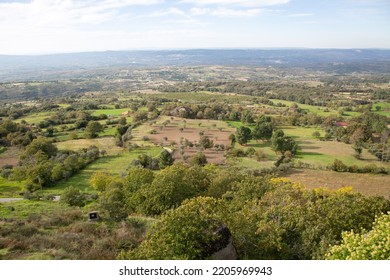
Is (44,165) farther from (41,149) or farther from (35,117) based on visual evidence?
(35,117)

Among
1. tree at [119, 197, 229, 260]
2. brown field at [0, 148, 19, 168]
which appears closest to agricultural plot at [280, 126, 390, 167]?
tree at [119, 197, 229, 260]

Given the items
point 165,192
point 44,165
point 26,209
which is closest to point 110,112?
point 44,165

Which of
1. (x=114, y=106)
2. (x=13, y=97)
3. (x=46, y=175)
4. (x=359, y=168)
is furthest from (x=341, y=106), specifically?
(x=13, y=97)

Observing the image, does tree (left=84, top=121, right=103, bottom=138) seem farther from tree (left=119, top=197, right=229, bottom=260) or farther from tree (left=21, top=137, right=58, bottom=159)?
tree (left=119, top=197, right=229, bottom=260)

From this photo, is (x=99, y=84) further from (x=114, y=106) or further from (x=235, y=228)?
(x=235, y=228)

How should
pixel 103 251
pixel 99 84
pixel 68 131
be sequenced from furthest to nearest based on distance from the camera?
pixel 99 84 → pixel 68 131 → pixel 103 251

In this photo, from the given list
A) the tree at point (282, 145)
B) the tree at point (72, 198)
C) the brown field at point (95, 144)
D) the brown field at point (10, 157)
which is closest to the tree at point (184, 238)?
the tree at point (72, 198)

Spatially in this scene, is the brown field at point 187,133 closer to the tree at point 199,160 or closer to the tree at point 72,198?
the tree at point 199,160
